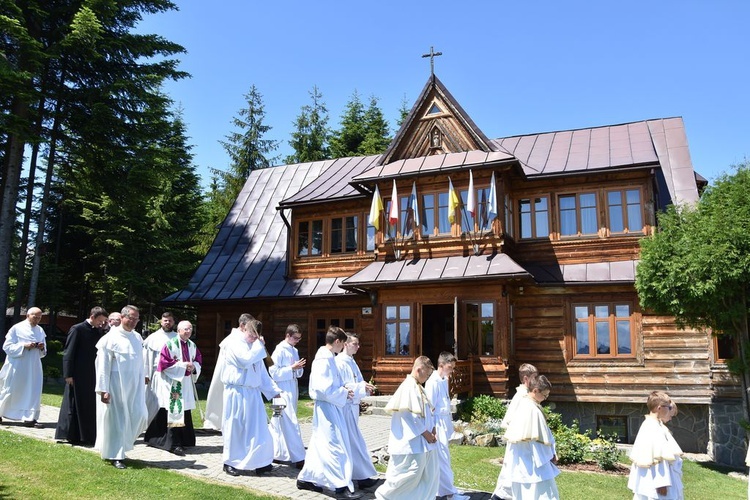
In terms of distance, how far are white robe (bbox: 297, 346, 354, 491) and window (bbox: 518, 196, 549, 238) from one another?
1188 cm


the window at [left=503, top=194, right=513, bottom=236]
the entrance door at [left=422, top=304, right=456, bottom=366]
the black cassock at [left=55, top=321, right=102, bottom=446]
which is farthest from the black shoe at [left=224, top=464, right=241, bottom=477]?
the entrance door at [left=422, top=304, right=456, bottom=366]

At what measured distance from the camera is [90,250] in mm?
32906

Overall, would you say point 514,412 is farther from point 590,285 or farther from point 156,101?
point 156,101

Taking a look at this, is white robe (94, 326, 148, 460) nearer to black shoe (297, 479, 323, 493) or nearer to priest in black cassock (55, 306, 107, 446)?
priest in black cassock (55, 306, 107, 446)

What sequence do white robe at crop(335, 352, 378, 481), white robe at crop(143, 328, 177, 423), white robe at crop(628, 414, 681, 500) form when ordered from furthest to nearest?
white robe at crop(143, 328, 177, 423) → white robe at crop(335, 352, 378, 481) → white robe at crop(628, 414, 681, 500)

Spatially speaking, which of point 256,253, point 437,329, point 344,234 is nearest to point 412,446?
point 344,234

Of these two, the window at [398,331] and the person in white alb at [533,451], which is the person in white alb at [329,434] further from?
the window at [398,331]

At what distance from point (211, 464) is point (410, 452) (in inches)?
141

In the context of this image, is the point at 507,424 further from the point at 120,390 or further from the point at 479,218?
the point at 479,218

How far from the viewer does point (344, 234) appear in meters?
21.4

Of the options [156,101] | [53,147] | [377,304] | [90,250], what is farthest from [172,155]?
[90,250]

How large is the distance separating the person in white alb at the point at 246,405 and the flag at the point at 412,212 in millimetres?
10479

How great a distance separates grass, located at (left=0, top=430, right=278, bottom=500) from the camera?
23.4ft

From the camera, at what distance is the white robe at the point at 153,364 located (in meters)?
10.2
